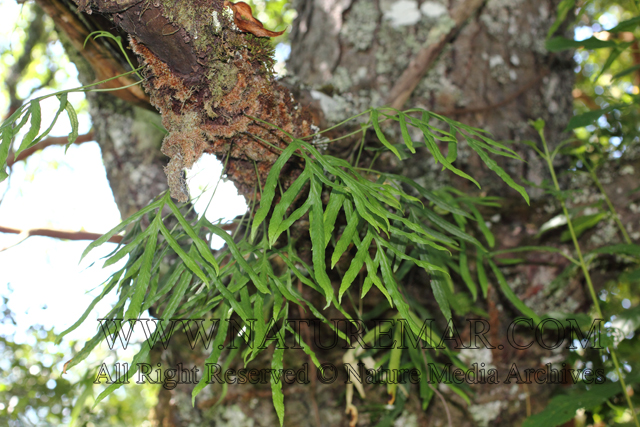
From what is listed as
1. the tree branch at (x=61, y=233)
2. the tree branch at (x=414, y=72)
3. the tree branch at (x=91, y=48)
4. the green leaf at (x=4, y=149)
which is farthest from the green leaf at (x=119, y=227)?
the tree branch at (x=414, y=72)

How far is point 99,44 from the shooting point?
95cm

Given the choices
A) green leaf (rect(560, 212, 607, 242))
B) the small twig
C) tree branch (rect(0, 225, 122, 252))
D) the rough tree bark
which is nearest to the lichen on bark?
the rough tree bark

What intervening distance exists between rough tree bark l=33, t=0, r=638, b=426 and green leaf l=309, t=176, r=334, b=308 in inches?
8.3

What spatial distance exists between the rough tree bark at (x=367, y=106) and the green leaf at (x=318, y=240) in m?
0.21

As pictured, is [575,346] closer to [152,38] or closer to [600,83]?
[152,38]

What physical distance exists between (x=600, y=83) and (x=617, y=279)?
2305 millimetres

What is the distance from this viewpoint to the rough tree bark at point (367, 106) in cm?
75

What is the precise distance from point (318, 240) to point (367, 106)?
0.76 m

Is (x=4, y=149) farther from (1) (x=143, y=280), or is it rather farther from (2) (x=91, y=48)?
(2) (x=91, y=48)

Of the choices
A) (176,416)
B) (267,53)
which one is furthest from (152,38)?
(176,416)

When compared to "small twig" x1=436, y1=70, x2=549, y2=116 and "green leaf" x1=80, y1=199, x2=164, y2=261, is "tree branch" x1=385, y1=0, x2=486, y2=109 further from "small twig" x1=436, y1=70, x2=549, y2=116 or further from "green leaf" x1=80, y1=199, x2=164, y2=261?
"green leaf" x1=80, y1=199, x2=164, y2=261

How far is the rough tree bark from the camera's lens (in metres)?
0.75

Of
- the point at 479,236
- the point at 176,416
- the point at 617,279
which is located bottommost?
the point at 176,416

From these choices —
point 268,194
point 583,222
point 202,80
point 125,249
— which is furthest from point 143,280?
point 583,222
